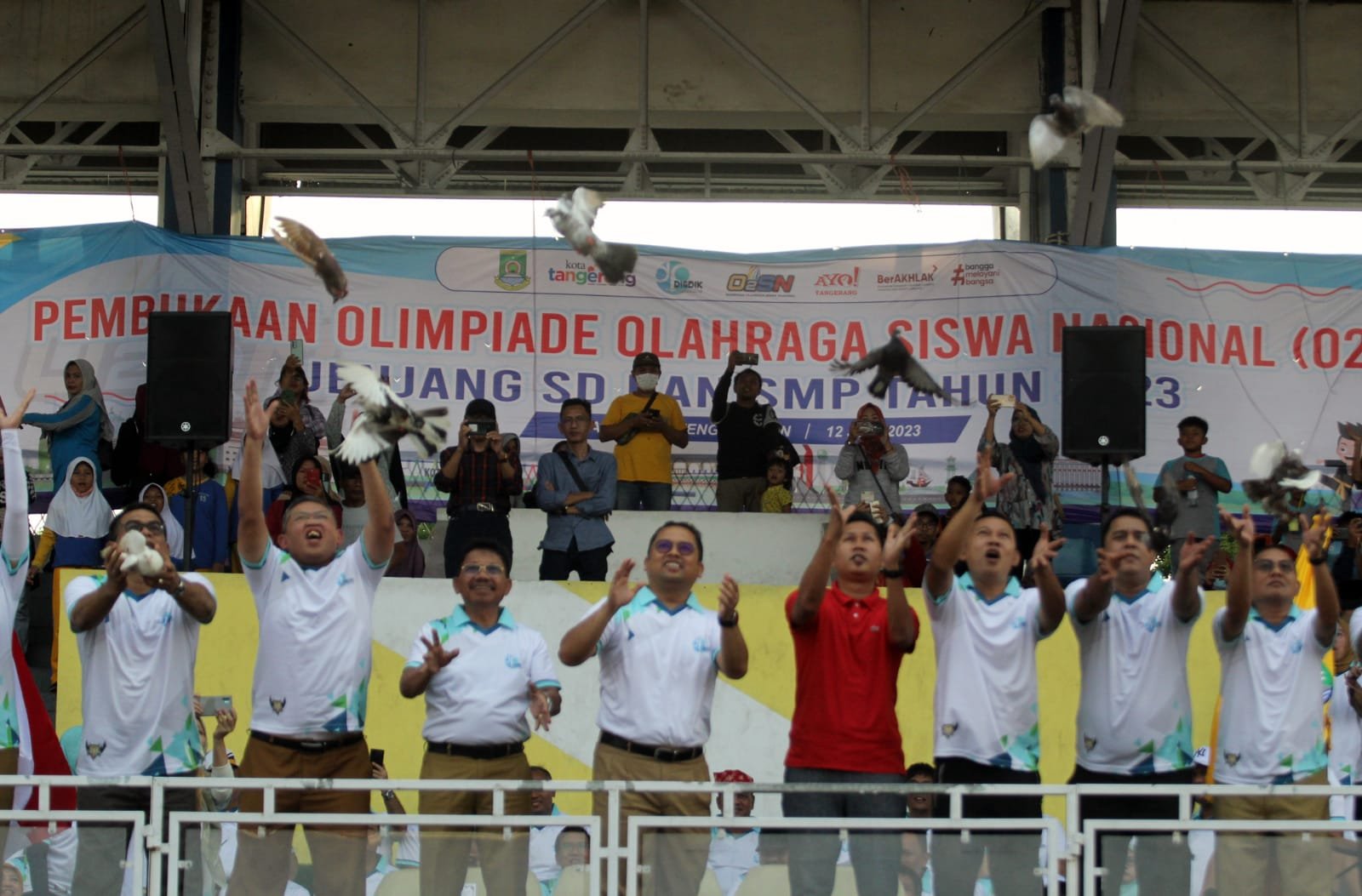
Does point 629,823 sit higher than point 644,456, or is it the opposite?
point 644,456

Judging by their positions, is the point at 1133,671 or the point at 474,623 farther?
the point at 474,623

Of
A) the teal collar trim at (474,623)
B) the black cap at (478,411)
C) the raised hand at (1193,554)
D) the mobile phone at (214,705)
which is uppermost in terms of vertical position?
the black cap at (478,411)

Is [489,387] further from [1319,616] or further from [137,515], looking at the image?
[1319,616]

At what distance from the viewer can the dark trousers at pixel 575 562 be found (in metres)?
9.80

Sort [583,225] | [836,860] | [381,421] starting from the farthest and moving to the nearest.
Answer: [583,225], [381,421], [836,860]

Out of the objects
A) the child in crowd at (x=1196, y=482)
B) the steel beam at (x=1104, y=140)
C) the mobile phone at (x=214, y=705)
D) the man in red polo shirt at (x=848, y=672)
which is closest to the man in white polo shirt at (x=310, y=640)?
the mobile phone at (x=214, y=705)

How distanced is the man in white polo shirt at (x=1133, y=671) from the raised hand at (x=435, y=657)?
2.08 m

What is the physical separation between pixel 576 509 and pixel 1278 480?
4140 millimetres

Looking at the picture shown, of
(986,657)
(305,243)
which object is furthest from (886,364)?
(305,243)

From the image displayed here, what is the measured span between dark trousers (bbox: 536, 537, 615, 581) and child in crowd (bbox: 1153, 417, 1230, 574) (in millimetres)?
3485

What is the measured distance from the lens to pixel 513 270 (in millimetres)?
12148

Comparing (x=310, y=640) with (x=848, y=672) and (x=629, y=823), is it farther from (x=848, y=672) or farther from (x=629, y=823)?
(x=848, y=672)

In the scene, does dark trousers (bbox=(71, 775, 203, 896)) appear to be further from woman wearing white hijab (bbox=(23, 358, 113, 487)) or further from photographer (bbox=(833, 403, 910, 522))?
photographer (bbox=(833, 403, 910, 522))

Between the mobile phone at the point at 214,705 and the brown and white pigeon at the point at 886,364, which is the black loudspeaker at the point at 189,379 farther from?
the brown and white pigeon at the point at 886,364
